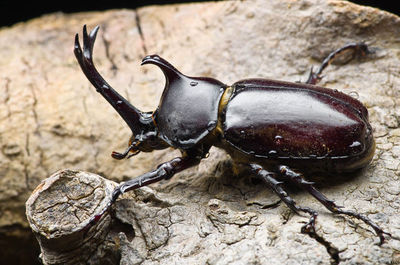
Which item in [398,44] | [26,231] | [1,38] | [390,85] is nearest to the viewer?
[390,85]

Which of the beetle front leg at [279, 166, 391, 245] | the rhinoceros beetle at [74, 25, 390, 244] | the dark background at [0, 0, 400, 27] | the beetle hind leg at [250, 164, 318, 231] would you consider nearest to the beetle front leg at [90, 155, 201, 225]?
the rhinoceros beetle at [74, 25, 390, 244]

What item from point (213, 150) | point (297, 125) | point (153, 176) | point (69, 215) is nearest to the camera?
point (69, 215)

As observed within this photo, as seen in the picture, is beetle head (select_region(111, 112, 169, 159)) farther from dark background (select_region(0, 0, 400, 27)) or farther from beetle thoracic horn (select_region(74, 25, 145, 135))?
dark background (select_region(0, 0, 400, 27))

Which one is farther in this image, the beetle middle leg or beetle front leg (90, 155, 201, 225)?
the beetle middle leg

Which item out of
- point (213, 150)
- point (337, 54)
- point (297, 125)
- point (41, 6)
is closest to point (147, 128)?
point (213, 150)

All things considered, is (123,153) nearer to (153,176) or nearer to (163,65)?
(153,176)

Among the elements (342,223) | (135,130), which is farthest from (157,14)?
(342,223)

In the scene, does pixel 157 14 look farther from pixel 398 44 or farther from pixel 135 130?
pixel 398 44
